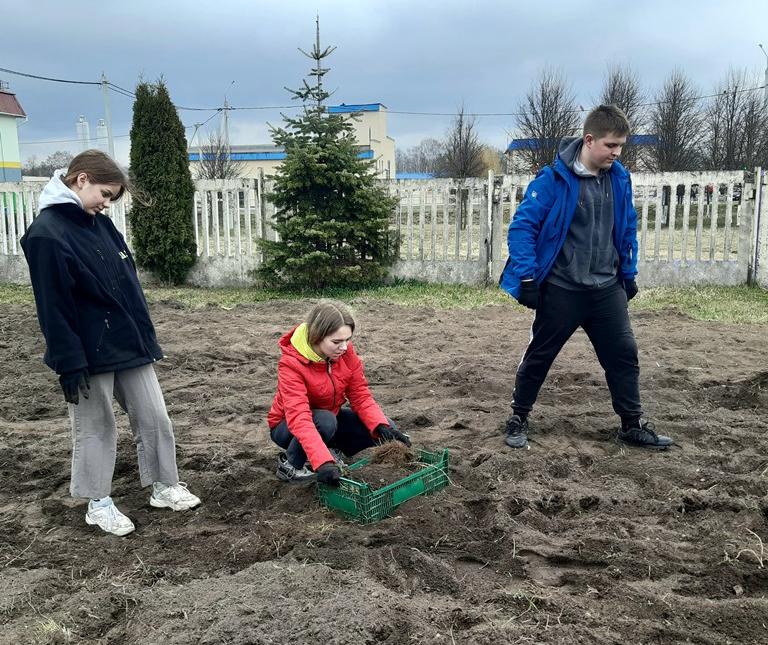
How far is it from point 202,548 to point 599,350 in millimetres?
2724

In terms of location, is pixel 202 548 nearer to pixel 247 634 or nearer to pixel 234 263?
pixel 247 634

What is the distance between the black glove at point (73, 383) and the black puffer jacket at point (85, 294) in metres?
0.04

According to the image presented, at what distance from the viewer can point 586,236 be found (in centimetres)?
433

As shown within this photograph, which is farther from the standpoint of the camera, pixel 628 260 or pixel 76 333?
pixel 628 260

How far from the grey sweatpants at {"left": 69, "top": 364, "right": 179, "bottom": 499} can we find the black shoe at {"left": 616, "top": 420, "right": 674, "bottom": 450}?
2.82 metres

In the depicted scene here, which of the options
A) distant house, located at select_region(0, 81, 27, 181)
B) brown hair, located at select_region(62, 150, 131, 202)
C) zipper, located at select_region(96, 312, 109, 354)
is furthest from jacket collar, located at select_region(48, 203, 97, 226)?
distant house, located at select_region(0, 81, 27, 181)

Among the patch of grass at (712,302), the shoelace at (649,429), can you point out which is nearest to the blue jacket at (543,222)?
the shoelace at (649,429)

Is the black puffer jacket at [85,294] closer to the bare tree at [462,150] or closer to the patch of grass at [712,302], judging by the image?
the patch of grass at [712,302]

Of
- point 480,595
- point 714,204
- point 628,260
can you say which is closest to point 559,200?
point 628,260

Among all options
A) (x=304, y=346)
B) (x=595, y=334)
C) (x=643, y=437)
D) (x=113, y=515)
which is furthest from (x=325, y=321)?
(x=643, y=437)

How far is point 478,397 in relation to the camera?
5723mm

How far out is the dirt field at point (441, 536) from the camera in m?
2.65

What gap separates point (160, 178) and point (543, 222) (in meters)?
9.77

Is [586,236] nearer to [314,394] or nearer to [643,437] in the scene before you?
[643,437]
